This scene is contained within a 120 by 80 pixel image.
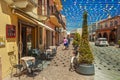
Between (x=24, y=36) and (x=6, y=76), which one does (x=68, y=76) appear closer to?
(x=6, y=76)

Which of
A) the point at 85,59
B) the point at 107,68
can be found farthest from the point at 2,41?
the point at 107,68

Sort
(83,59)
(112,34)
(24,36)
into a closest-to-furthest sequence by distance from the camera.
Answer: (83,59)
(24,36)
(112,34)

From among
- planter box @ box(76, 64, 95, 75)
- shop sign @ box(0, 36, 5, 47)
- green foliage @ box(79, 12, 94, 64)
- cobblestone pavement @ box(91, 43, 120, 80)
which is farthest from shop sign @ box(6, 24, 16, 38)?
cobblestone pavement @ box(91, 43, 120, 80)

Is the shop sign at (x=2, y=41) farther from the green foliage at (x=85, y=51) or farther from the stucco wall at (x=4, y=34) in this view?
the green foliage at (x=85, y=51)

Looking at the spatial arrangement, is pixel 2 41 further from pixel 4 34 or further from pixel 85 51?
pixel 85 51

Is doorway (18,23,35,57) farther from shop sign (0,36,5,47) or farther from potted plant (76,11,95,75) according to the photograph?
potted plant (76,11,95,75)

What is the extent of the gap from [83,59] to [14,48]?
10.8ft

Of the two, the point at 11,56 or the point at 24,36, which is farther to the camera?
the point at 24,36

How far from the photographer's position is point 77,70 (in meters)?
7.27

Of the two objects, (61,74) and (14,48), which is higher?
(14,48)

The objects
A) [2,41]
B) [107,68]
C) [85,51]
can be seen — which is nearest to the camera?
[2,41]

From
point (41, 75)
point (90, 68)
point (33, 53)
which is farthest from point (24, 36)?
point (90, 68)

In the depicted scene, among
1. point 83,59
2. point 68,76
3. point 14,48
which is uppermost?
point 14,48

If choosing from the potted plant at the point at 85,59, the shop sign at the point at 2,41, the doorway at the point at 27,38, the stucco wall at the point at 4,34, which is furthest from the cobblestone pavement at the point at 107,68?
the doorway at the point at 27,38
